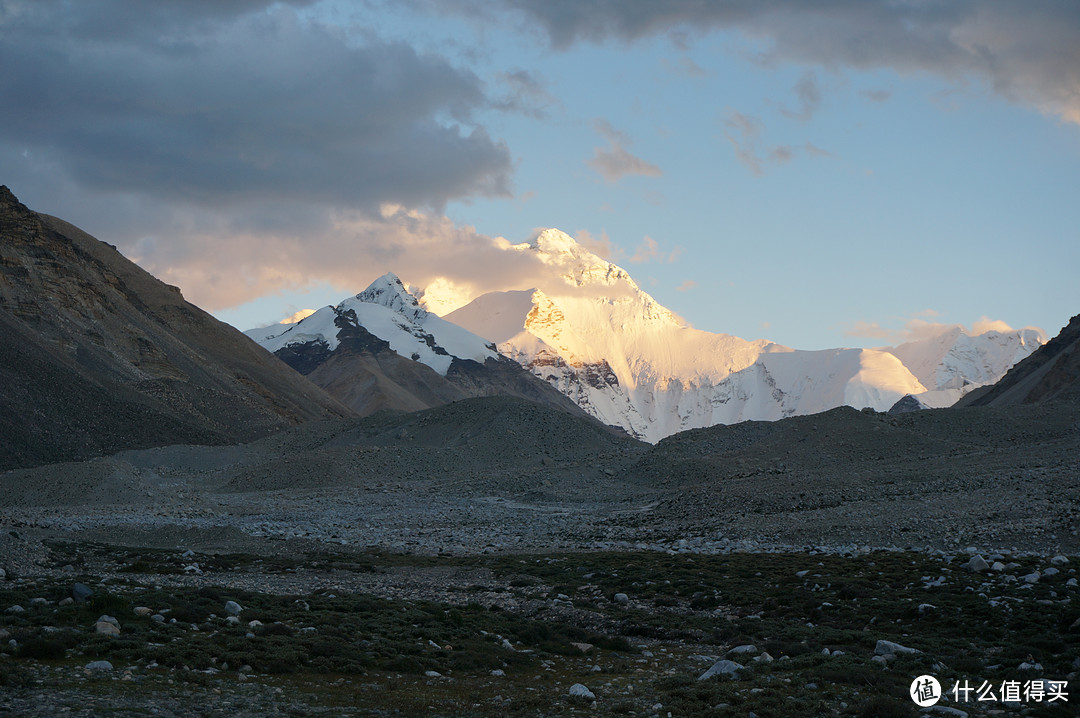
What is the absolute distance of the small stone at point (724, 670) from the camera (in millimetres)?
11703

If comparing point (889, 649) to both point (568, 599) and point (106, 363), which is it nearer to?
point (568, 599)

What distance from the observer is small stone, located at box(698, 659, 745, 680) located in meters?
11.7

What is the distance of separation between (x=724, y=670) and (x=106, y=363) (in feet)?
349

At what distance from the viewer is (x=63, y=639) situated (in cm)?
1176

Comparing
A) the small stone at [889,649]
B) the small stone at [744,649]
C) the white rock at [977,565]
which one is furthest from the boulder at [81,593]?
the white rock at [977,565]

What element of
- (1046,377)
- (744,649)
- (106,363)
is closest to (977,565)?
(744,649)

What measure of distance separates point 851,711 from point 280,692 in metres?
6.62

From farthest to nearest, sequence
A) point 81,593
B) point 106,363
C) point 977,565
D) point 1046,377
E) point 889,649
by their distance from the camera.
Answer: point 106,363 < point 1046,377 < point 977,565 < point 81,593 < point 889,649

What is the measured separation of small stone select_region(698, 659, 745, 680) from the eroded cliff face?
3148 inches

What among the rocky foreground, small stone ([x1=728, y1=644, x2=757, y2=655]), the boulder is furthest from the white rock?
the boulder

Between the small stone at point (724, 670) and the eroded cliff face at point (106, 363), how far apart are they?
262ft

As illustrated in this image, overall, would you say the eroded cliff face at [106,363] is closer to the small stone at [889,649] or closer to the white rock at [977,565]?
the white rock at [977,565]

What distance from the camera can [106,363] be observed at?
342 ft

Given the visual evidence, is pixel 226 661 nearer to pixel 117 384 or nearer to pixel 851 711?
pixel 851 711
